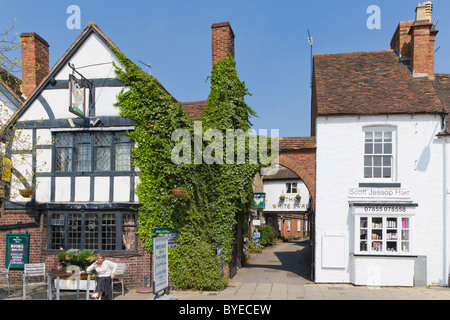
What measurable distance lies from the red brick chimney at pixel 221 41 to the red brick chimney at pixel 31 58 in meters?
6.85

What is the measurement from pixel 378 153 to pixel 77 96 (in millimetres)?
10803

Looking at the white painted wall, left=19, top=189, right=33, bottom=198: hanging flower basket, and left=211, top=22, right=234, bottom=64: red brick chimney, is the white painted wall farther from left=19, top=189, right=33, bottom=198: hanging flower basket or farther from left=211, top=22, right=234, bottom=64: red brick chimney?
left=19, top=189, right=33, bottom=198: hanging flower basket

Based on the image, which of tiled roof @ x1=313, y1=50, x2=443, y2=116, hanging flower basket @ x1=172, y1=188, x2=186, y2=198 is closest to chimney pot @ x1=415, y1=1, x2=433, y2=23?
tiled roof @ x1=313, y1=50, x2=443, y2=116

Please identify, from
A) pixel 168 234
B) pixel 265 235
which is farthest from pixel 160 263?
pixel 265 235

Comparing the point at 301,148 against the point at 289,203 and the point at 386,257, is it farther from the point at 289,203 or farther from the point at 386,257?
the point at 289,203

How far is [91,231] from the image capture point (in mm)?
13656

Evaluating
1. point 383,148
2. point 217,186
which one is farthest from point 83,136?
point 383,148

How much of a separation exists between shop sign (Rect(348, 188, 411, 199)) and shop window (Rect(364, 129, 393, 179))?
56cm

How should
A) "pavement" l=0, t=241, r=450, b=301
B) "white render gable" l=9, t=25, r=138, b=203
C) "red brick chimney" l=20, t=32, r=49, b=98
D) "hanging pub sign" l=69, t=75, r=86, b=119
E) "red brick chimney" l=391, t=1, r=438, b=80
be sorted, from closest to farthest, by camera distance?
"pavement" l=0, t=241, r=450, b=301 < "hanging pub sign" l=69, t=75, r=86, b=119 < "white render gable" l=9, t=25, r=138, b=203 < "red brick chimney" l=391, t=1, r=438, b=80 < "red brick chimney" l=20, t=32, r=49, b=98

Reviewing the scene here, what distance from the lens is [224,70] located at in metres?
14.1

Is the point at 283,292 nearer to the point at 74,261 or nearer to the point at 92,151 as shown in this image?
the point at 74,261

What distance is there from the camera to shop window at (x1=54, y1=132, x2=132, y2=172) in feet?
45.1

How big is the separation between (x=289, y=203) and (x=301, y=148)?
22.3 meters

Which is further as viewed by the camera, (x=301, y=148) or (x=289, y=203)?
(x=289, y=203)
